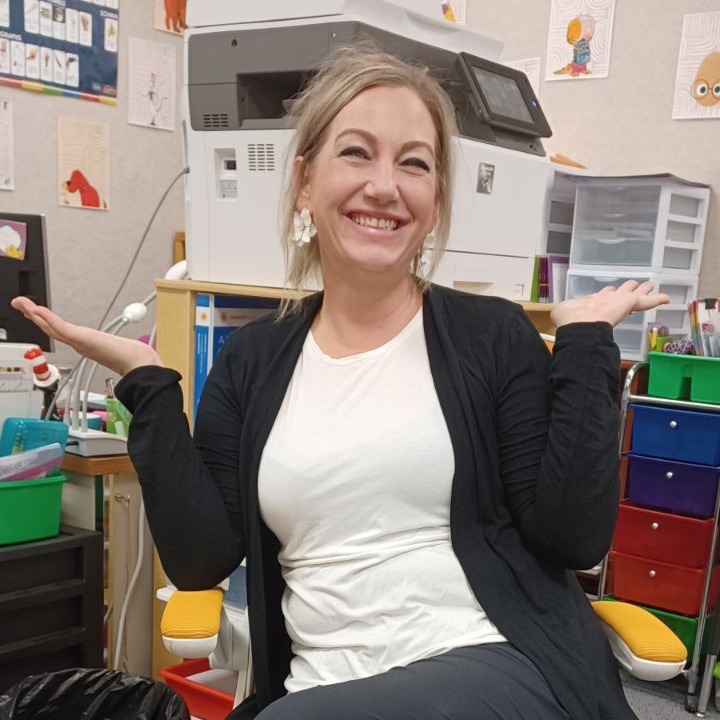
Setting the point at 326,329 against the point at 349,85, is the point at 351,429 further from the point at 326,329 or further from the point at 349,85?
the point at 349,85

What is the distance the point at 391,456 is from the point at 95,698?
736 mm

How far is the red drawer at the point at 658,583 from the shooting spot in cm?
231

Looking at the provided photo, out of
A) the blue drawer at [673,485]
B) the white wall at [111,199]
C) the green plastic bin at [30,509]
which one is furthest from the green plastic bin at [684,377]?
the white wall at [111,199]

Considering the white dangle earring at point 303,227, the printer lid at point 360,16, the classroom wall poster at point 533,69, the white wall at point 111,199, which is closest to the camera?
the white dangle earring at point 303,227

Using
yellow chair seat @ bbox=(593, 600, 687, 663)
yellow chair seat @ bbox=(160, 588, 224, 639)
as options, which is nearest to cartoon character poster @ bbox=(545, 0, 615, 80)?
yellow chair seat @ bbox=(593, 600, 687, 663)

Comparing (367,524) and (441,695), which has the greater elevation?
(367,524)

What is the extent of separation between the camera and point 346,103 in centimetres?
118

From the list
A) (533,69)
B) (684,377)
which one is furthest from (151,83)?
(684,377)

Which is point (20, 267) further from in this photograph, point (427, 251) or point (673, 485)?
point (673, 485)

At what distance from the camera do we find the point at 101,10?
3.22 m

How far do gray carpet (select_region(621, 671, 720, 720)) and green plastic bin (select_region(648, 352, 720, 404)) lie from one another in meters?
0.78

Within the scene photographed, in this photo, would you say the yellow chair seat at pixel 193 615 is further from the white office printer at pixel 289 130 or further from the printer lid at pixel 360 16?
the printer lid at pixel 360 16

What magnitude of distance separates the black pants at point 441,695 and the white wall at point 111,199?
8.01 feet

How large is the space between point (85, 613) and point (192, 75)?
1166mm
